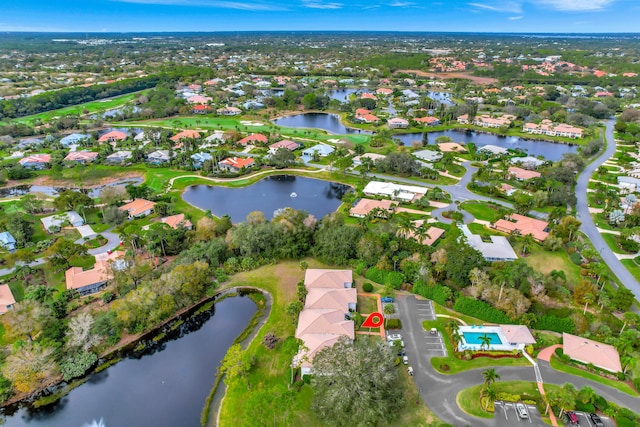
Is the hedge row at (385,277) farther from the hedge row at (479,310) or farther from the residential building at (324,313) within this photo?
the hedge row at (479,310)

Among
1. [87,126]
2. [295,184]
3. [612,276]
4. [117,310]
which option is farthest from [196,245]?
[87,126]

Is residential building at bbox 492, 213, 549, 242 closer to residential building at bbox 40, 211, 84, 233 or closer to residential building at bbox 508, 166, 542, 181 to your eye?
residential building at bbox 508, 166, 542, 181

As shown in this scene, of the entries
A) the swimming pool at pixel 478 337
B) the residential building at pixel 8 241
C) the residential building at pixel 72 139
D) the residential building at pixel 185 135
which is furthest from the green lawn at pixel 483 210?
the residential building at pixel 72 139

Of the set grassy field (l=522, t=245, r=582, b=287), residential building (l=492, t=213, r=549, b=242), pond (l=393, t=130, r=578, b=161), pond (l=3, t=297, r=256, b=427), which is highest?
pond (l=393, t=130, r=578, b=161)

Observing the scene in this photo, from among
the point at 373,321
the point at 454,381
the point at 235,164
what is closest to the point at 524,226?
the point at 373,321

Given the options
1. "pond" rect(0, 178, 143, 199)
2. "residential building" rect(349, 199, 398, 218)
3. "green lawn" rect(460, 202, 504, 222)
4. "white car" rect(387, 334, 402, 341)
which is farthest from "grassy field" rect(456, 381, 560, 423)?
"pond" rect(0, 178, 143, 199)

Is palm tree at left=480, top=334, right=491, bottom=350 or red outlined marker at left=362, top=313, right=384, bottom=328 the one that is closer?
palm tree at left=480, top=334, right=491, bottom=350

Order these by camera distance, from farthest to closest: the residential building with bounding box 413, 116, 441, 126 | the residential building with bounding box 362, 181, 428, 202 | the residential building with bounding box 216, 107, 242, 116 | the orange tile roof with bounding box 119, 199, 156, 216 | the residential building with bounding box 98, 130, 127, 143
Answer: the residential building with bounding box 216, 107, 242, 116 → the residential building with bounding box 413, 116, 441, 126 → the residential building with bounding box 98, 130, 127, 143 → the residential building with bounding box 362, 181, 428, 202 → the orange tile roof with bounding box 119, 199, 156, 216
